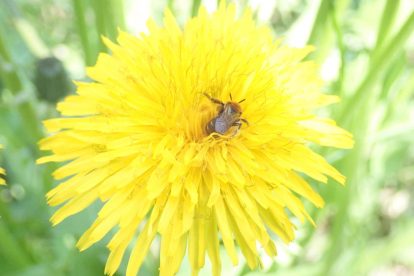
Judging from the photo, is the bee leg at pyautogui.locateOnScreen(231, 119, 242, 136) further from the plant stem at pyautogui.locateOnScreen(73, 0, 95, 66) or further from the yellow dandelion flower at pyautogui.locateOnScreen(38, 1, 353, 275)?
the plant stem at pyautogui.locateOnScreen(73, 0, 95, 66)

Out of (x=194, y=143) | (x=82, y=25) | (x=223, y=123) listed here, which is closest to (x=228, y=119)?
(x=223, y=123)

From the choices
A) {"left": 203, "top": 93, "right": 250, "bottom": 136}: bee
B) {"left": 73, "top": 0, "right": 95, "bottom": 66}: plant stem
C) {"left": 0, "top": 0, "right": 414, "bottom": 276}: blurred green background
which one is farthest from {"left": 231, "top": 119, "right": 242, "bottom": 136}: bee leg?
{"left": 73, "top": 0, "right": 95, "bottom": 66}: plant stem

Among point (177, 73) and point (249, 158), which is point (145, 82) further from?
point (249, 158)

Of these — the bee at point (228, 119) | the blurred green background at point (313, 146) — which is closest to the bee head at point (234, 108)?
the bee at point (228, 119)

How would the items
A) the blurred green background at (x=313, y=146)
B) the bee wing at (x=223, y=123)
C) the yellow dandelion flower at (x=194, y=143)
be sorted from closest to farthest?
the yellow dandelion flower at (x=194, y=143), the bee wing at (x=223, y=123), the blurred green background at (x=313, y=146)

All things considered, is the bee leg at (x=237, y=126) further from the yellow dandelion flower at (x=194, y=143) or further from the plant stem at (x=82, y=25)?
the plant stem at (x=82, y=25)
